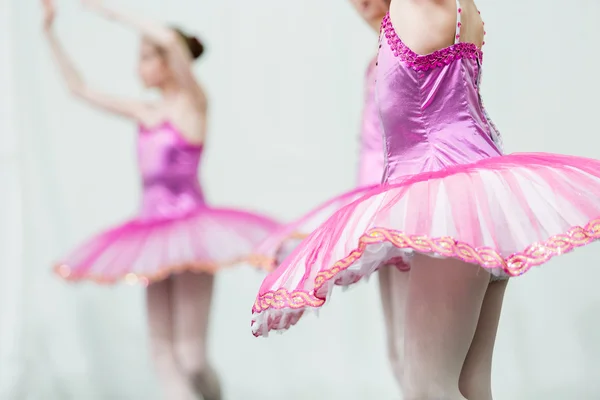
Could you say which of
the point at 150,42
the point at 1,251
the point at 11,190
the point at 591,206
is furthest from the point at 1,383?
the point at 591,206

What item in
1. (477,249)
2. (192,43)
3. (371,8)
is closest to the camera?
(477,249)

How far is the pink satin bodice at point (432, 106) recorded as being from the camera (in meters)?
1.21

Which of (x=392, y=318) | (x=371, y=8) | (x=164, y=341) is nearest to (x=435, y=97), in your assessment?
(x=371, y=8)

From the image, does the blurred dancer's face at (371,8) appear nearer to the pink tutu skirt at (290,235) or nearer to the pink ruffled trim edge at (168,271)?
the pink tutu skirt at (290,235)

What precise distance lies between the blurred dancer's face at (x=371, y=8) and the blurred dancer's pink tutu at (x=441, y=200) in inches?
23.6

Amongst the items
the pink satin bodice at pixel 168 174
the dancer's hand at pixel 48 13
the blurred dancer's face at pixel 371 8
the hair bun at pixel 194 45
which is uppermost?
the blurred dancer's face at pixel 371 8

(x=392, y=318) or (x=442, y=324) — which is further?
(x=392, y=318)

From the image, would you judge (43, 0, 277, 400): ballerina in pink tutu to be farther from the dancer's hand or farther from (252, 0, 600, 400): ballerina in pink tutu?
(252, 0, 600, 400): ballerina in pink tutu

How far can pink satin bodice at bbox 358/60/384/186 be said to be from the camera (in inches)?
75.9

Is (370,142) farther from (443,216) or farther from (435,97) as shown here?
(443,216)

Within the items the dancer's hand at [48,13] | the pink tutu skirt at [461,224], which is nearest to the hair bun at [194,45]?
the dancer's hand at [48,13]

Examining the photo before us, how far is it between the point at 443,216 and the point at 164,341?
1406mm

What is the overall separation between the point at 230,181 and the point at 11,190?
3.08ft

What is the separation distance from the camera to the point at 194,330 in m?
2.24
